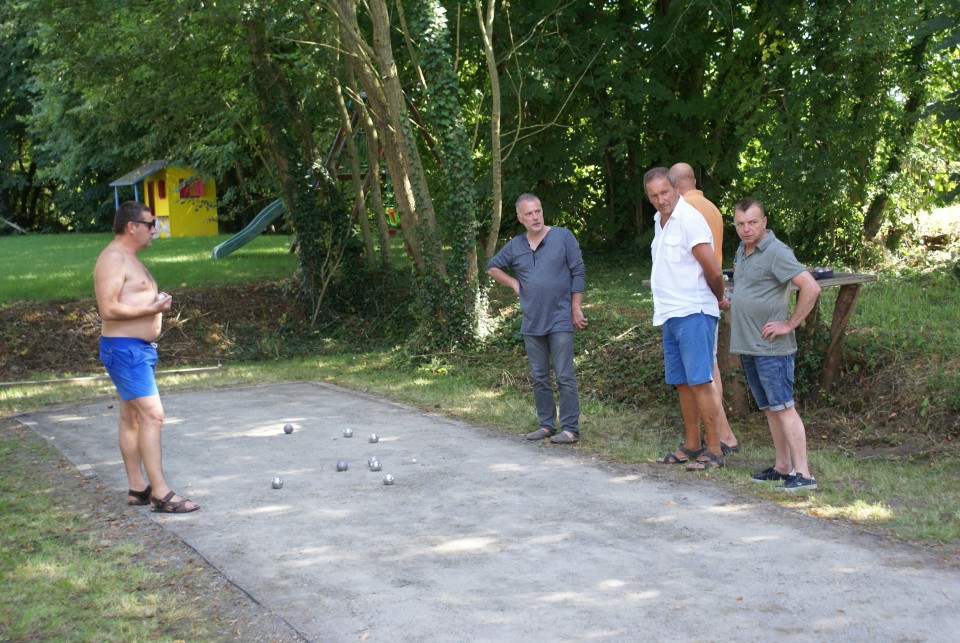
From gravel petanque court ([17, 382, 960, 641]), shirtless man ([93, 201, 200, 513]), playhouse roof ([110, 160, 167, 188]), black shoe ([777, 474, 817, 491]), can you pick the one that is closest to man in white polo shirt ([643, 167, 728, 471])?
gravel petanque court ([17, 382, 960, 641])

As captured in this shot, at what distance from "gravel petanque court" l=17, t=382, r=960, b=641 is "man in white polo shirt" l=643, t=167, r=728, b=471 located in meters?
0.58

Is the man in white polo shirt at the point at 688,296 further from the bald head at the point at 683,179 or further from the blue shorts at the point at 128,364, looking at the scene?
the blue shorts at the point at 128,364

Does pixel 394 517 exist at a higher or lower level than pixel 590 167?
lower

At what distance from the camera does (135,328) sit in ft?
20.3

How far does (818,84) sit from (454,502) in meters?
11.6

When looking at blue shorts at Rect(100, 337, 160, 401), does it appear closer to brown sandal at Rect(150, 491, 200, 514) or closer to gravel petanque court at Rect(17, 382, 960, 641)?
brown sandal at Rect(150, 491, 200, 514)

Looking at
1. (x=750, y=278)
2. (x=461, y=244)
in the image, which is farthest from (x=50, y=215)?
(x=750, y=278)

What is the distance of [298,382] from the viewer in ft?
39.0

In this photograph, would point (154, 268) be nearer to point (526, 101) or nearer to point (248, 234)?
point (248, 234)

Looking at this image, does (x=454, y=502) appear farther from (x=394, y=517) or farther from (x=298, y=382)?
(x=298, y=382)

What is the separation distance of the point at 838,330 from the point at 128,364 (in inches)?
224

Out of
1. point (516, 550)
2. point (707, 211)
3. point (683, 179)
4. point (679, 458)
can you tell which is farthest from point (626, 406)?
point (516, 550)

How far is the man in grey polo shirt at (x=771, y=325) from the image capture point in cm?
625

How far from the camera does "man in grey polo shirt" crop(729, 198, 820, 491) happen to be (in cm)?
625
